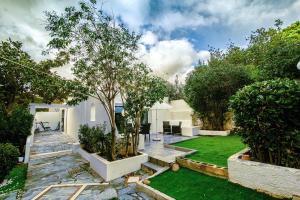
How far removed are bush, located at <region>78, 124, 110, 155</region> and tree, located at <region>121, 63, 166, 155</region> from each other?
132cm

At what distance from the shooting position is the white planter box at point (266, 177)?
4277 millimetres

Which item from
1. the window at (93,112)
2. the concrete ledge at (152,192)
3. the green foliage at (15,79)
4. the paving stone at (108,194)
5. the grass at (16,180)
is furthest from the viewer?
the window at (93,112)

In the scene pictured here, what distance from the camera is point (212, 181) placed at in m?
5.64

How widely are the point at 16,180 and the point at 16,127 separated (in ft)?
16.3

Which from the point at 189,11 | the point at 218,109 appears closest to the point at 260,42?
the point at 218,109

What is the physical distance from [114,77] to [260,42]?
2109 centimetres

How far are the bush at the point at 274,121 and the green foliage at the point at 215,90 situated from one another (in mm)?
9398

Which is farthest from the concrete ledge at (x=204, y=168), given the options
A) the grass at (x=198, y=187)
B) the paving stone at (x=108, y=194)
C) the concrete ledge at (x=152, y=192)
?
the paving stone at (x=108, y=194)

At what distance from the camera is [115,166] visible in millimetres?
7258

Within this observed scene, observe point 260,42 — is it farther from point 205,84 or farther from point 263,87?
point 263,87

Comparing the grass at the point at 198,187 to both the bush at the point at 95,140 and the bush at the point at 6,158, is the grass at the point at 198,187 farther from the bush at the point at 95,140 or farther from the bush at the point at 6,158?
the bush at the point at 6,158

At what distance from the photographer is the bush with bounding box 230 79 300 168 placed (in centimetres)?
465

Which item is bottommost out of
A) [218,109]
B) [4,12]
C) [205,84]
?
[218,109]

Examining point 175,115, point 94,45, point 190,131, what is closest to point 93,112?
point 94,45
